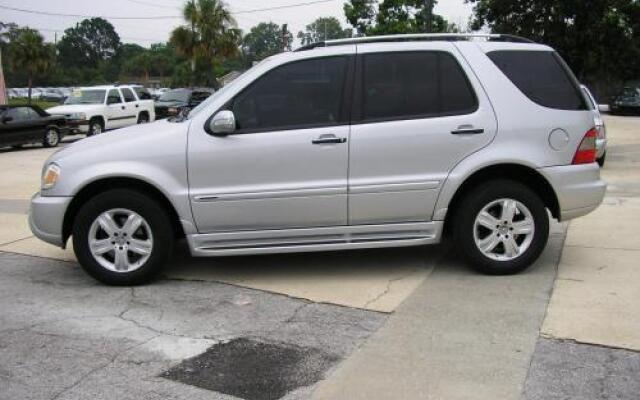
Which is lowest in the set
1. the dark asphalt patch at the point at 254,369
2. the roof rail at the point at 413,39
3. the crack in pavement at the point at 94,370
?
the crack in pavement at the point at 94,370

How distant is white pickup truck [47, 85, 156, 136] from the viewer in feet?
A: 72.7

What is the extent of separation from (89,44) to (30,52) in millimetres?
91255

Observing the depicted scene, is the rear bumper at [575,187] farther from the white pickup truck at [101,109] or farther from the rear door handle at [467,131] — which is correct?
the white pickup truck at [101,109]

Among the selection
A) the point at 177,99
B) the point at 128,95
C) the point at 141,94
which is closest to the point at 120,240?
the point at 128,95

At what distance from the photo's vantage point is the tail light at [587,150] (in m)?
5.56

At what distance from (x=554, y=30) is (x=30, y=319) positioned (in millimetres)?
22765

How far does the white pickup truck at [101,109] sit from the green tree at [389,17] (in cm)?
974

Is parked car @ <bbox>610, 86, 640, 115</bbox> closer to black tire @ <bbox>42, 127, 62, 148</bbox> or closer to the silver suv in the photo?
black tire @ <bbox>42, 127, 62, 148</bbox>

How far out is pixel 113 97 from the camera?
23547mm

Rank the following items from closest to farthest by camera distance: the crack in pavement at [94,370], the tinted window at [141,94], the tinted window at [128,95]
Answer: the crack in pavement at [94,370], the tinted window at [128,95], the tinted window at [141,94]

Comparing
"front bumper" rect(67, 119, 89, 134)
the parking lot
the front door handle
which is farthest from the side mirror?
"front bumper" rect(67, 119, 89, 134)

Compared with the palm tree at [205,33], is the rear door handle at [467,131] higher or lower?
lower

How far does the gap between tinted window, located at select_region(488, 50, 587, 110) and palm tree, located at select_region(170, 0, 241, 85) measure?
45238mm

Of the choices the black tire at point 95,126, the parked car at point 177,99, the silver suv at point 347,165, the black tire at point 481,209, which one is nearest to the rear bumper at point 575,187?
the silver suv at point 347,165
